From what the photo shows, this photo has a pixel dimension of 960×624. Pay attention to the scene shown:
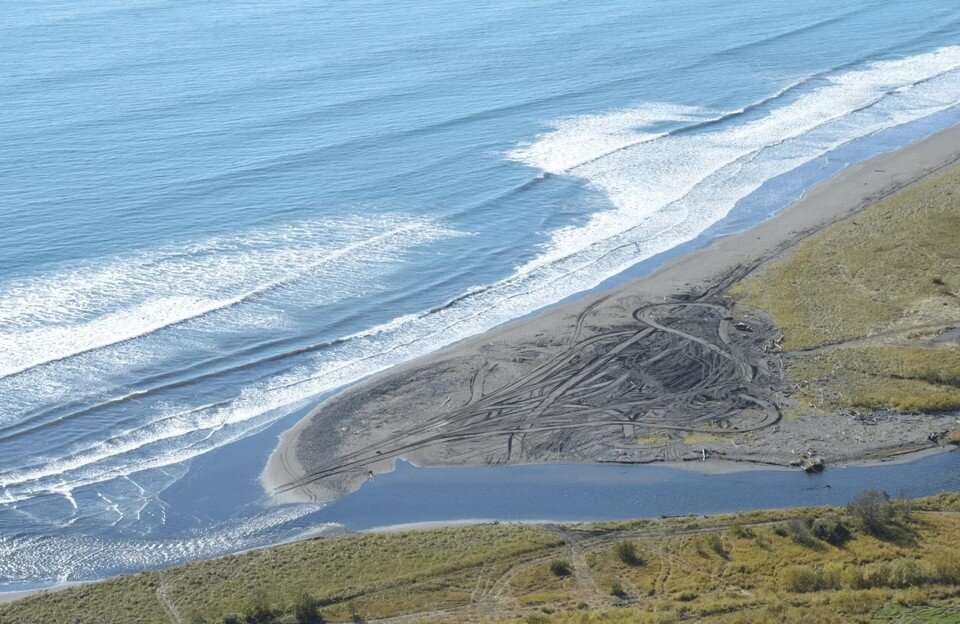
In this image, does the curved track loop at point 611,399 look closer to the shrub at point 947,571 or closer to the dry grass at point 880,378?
the dry grass at point 880,378

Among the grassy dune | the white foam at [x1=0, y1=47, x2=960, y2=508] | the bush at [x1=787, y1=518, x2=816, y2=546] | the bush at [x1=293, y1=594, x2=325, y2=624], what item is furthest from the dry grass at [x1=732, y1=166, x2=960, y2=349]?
the bush at [x1=293, y1=594, x2=325, y2=624]

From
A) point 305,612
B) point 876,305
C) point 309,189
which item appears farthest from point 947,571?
point 309,189

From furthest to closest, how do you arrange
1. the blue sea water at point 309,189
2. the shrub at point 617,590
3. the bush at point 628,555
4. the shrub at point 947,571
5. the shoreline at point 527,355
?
the blue sea water at point 309,189 → the shoreline at point 527,355 → the bush at point 628,555 → the shrub at point 617,590 → the shrub at point 947,571

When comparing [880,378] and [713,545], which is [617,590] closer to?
[713,545]

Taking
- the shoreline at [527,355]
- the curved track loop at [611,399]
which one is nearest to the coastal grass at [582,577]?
the shoreline at [527,355]

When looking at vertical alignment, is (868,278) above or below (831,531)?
above

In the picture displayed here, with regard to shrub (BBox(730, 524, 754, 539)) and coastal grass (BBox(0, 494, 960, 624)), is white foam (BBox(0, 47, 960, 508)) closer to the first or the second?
coastal grass (BBox(0, 494, 960, 624))
